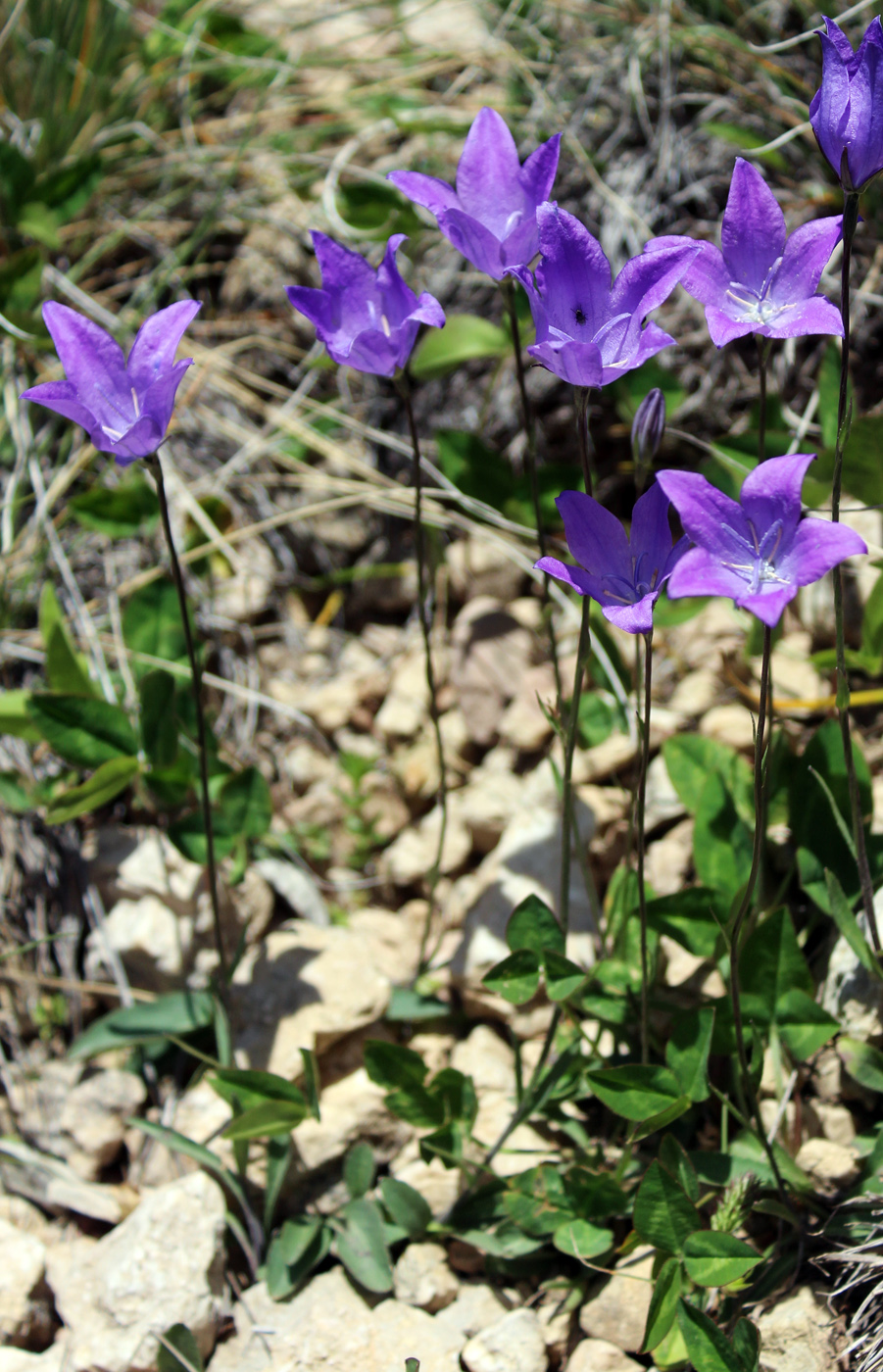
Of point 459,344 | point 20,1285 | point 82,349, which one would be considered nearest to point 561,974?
point 20,1285

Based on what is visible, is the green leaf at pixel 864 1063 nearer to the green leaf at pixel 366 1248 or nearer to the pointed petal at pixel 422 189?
the green leaf at pixel 366 1248

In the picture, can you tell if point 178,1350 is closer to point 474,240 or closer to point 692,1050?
point 692,1050

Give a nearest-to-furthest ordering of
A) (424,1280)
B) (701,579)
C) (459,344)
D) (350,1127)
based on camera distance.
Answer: (701,579)
(424,1280)
(350,1127)
(459,344)

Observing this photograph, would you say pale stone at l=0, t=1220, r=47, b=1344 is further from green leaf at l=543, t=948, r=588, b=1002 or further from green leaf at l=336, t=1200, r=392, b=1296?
green leaf at l=543, t=948, r=588, b=1002

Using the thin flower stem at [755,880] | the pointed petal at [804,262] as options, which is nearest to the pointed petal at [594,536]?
the thin flower stem at [755,880]

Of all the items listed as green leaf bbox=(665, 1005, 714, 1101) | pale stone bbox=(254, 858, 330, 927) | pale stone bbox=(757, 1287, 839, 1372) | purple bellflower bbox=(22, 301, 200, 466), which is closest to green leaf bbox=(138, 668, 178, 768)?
pale stone bbox=(254, 858, 330, 927)

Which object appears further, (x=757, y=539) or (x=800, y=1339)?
(x=800, y=1339)
